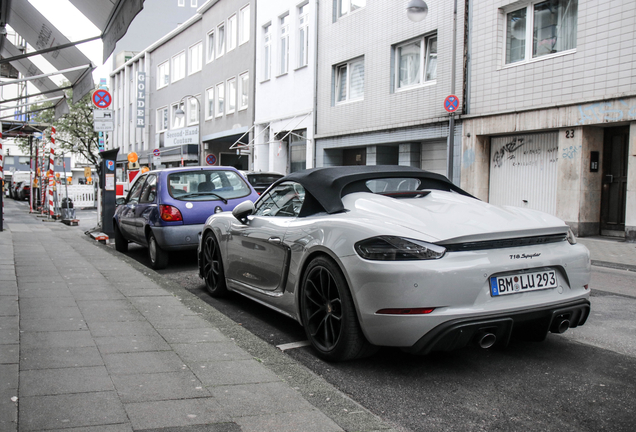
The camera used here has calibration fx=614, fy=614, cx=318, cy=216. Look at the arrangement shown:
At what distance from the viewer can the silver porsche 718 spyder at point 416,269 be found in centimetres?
363

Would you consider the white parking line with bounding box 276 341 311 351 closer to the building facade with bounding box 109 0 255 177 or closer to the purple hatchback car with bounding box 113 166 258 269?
the purple hatchback car with bounding box 113 166 258 269

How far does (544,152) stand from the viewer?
14445 millimetres

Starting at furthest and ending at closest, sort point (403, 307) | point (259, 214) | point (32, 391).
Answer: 1. point (259, 214)
2. point (403, 307)
3. point (32, 391)

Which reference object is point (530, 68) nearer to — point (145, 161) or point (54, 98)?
point (54, 98)

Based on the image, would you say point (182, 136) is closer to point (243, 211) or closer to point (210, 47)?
point (210, 47)

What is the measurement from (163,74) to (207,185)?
124ft

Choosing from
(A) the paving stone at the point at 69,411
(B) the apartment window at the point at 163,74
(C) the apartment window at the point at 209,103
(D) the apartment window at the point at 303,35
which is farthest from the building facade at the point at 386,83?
(B) the apartment window at the point at 163,74

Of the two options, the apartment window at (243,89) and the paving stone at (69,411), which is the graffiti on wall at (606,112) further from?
the apartment window at (243,89)

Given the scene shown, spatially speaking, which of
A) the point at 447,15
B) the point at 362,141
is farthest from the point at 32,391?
the point at 362,141

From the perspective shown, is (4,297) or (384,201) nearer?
(384,201)

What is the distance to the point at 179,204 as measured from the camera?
896cm

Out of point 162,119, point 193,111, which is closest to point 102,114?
point 193,111

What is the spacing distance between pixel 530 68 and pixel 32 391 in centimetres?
1368

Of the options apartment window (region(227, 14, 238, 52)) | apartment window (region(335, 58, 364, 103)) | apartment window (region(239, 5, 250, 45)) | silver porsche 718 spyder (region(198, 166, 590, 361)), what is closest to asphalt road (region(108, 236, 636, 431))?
silver porsche 718 spyder (region(198, 166, 590, 361))
